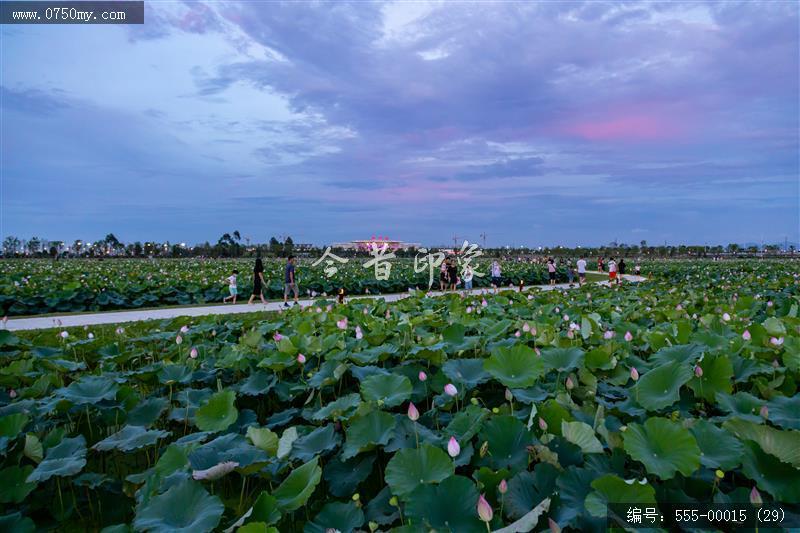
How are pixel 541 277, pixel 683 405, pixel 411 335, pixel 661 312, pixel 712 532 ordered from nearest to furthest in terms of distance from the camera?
pixel 712 532 → pixel 683 405 → pixel 411 335 → pixel 661 312 → pixel 541 277

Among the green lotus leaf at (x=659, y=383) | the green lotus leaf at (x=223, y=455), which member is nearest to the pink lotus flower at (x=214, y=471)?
the green lotus leaf at (x=223, y=455)

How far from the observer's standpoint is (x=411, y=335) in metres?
4.23

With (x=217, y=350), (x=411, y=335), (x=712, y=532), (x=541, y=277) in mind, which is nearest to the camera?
(x=712, y=532)

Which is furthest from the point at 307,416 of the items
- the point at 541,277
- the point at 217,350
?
the point at 541,277

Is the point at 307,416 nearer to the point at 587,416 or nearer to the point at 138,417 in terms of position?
the point at 138,417

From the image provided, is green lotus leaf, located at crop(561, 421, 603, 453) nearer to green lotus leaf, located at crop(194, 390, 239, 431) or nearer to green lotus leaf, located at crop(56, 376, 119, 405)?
green lotus leaf, located at crop(194, 390, 239, 431)

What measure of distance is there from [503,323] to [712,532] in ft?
9.31

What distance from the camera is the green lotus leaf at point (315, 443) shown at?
2418 millimetres

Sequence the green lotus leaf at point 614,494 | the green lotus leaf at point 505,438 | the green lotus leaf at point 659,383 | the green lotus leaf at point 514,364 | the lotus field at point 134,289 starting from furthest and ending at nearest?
the lotus field at point 134,289 → the green lotus leaf at point 514,364 → the green lotus leaf at point 659,383 → the green lotus leaf at point 505,438 → the green lotus leaf at point 614,494

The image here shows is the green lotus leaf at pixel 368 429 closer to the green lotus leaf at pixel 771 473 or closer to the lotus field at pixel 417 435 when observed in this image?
the lotus field at pixel 417 435

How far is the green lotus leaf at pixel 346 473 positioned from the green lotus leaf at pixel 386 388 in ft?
1.07

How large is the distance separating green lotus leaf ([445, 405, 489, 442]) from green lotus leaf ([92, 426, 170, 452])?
1548mm

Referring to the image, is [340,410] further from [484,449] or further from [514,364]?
[514,364]

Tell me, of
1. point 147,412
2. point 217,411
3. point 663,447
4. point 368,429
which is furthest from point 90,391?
point 663,447
